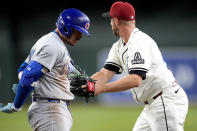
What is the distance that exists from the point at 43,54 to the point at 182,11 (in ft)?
48.9

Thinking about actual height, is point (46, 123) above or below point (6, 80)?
above

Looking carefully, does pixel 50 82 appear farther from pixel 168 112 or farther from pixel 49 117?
pixel 168 112

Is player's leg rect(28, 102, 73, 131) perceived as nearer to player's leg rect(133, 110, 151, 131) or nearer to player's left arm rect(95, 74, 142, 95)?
player's left arm rect(95, 74, 142, 95)

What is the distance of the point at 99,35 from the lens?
1862 cm

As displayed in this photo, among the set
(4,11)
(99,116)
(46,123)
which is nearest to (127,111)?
(99,116)

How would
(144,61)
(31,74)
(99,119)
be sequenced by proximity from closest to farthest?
(31,74) → (144,61) → (99,119)

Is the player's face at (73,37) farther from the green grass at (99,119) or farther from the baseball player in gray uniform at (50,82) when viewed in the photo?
the green grass at (99,119)

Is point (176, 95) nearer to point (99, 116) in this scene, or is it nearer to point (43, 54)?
point (43, 54)

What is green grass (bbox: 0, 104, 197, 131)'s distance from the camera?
10.9m

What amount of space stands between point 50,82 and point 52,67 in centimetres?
17

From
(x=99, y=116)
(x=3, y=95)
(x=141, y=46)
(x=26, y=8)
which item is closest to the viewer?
(x=141, y=46)

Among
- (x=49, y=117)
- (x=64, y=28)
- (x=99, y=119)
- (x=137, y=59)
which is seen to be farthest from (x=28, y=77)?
(x=99, y=119)

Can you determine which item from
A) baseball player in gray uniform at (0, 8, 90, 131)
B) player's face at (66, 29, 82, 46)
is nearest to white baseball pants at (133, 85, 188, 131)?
baseball player in gray uniform at (0, 8, 90, 131)

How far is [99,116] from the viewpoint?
43.4 ft
